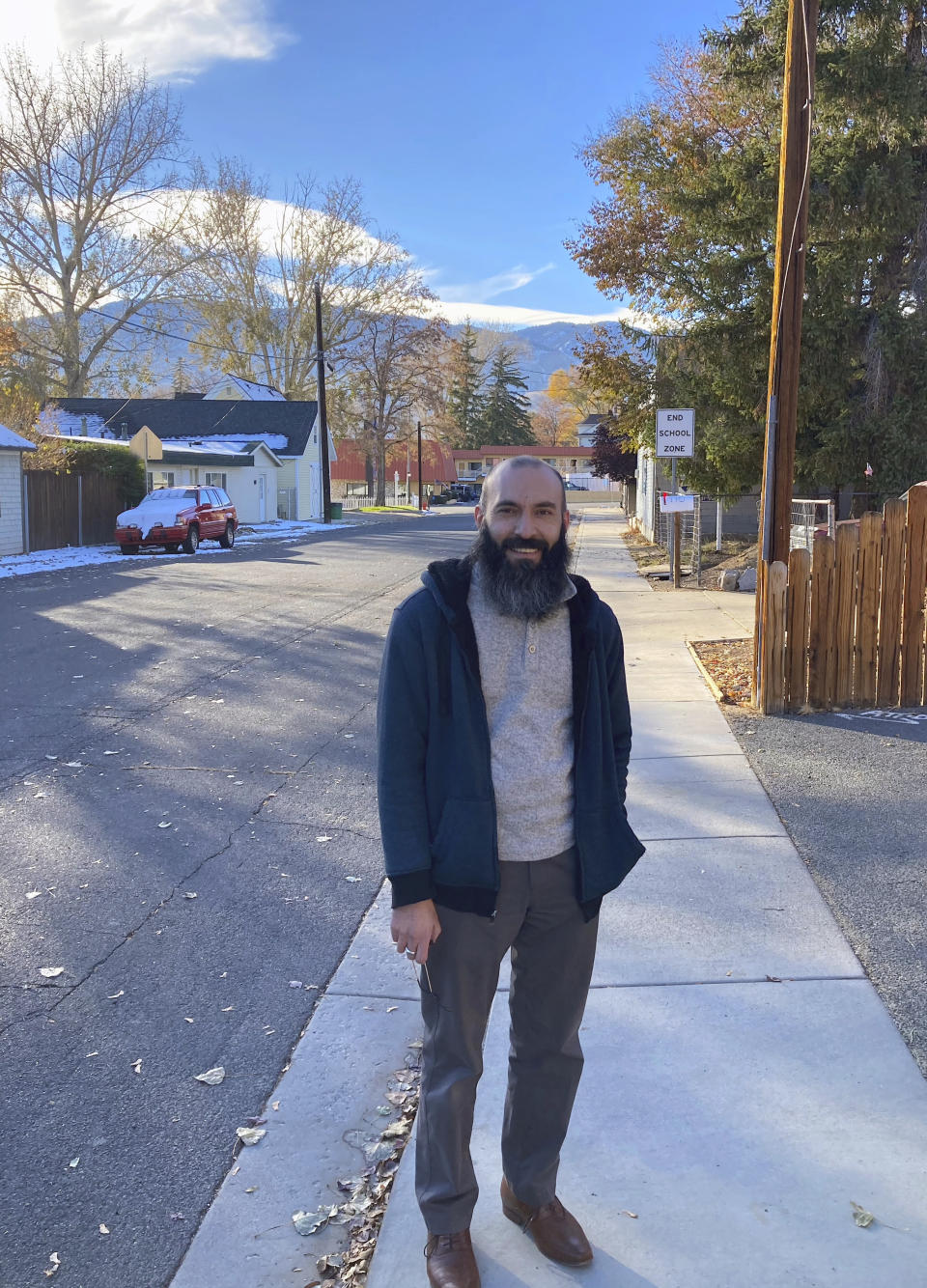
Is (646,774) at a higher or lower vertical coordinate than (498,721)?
lower

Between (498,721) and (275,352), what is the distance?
69.2 meters

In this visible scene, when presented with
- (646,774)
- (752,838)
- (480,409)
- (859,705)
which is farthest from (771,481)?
(480,409)

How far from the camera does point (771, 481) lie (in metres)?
9.32

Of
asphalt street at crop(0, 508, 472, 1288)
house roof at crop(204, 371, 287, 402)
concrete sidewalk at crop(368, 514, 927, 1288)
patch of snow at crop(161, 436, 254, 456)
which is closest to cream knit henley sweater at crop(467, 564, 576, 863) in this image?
concrete sidewalk at crop(368, 514, 927, 1288)

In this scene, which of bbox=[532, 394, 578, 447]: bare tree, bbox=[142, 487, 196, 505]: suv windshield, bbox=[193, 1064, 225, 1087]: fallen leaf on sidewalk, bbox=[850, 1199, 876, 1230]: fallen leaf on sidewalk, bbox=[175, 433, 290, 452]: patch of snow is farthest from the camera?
bbox=[532, 394, 578, 447]: bare tree

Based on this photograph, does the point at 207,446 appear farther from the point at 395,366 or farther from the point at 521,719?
the point at 521,719

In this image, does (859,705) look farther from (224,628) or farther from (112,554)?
(112,554)

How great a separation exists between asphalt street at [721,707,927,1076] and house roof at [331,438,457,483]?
247 feet

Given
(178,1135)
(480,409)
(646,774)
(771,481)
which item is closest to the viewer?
(178,1135)

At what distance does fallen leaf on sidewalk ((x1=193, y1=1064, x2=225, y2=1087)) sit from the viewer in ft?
11.8

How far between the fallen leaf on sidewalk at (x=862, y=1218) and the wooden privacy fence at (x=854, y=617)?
19.4ft

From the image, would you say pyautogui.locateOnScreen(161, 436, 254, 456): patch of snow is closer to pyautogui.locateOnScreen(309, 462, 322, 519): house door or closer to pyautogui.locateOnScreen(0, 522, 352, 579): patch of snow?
pyautogui.locateOnScreen(309, 462, 322, 519): house door

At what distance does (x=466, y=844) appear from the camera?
8.39 ft

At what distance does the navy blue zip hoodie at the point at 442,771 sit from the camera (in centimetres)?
257
